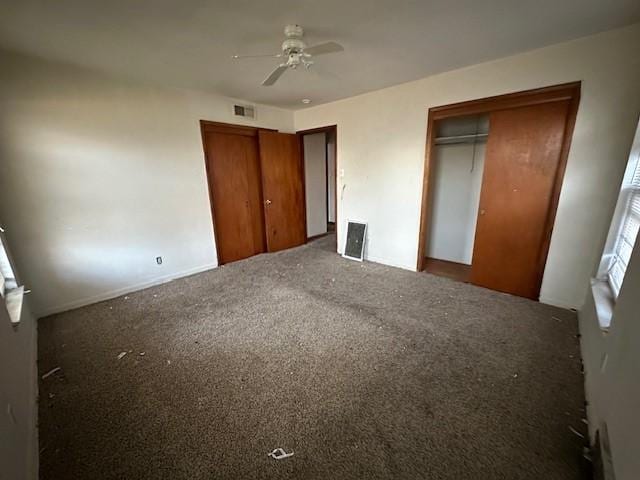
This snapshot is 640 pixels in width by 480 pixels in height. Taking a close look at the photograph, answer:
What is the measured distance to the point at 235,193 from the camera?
4094 mm

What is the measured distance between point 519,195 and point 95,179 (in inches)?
178

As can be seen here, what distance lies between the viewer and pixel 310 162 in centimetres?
518

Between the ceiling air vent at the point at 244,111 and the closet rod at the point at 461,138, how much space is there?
2.79 meters

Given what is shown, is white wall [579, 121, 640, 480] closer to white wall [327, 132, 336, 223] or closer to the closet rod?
the closet rod

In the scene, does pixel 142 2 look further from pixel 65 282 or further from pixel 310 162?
pixel 310 162

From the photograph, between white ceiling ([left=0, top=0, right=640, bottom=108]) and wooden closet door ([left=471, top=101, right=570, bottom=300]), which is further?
wooden closet door ([left=471, top=101, right=570, bottom=300])

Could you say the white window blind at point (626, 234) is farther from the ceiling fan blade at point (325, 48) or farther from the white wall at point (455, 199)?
the ceiling fan blade at point (325, 48)

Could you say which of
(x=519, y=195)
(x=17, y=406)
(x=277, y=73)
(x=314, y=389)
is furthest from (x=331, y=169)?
(x=17, y=406)

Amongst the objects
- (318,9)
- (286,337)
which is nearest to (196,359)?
(286,337)

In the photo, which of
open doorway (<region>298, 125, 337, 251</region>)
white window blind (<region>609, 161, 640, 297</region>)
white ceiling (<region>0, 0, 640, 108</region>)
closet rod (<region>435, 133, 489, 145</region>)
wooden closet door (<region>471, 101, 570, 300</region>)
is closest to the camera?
white ceiling (<region>0, 0, 640, 108</region>)

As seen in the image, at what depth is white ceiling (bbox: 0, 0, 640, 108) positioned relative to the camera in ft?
5.60

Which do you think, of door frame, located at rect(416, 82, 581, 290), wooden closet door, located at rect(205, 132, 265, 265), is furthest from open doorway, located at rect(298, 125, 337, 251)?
door frame, located at rect(416, 82, 581, 290)

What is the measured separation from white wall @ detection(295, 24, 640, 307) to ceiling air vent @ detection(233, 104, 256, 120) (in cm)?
123

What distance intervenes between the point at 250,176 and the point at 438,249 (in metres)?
3.26
